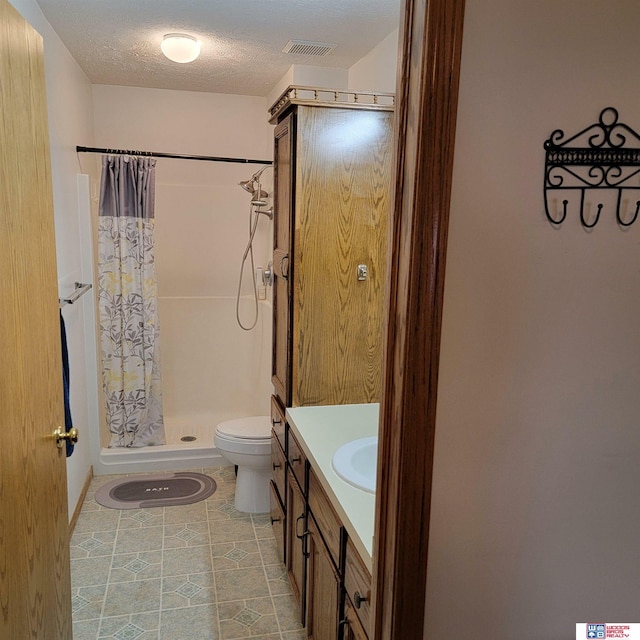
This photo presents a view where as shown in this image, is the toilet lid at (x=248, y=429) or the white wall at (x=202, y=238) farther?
the white wall at (x=202, y=238)

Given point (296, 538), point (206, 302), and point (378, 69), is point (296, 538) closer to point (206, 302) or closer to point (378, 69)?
point (378, 69)

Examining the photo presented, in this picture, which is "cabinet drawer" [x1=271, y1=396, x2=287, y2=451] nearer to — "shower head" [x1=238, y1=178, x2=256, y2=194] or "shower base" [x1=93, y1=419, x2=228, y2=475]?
"shower base" [x1=93, y1=419, x2=228, y2=475]

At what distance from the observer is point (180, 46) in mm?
2629

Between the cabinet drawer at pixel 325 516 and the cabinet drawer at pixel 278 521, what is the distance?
1.98ft

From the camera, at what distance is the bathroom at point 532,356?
2.64 feet

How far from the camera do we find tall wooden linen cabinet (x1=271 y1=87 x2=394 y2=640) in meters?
2.16

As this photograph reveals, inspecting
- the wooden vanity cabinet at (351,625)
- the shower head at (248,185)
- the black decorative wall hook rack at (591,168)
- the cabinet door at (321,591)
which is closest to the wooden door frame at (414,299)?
the black decorative wall hook rack at (591,168)

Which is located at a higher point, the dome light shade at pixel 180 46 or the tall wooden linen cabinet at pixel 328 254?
the dome light shade at pixel 180 46

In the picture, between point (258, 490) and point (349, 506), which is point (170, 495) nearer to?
point (258, 490)

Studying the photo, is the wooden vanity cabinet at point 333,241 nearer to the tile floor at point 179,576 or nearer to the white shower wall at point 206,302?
the tile floor at point 179,576

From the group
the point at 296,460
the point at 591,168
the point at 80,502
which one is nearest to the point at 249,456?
the point at 296,460

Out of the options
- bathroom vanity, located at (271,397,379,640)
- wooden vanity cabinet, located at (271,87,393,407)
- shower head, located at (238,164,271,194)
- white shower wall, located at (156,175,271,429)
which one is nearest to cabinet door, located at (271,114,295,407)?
wooden vanity cabinet, located at (271,87,393,407)

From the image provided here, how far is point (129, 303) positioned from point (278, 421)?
59.5 inches

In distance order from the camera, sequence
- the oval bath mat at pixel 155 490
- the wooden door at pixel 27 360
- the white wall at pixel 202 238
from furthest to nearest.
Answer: the white wall at pixel 202 238
the oval bath mat at pixel 155 490
the wooden door at pixel 27 360
